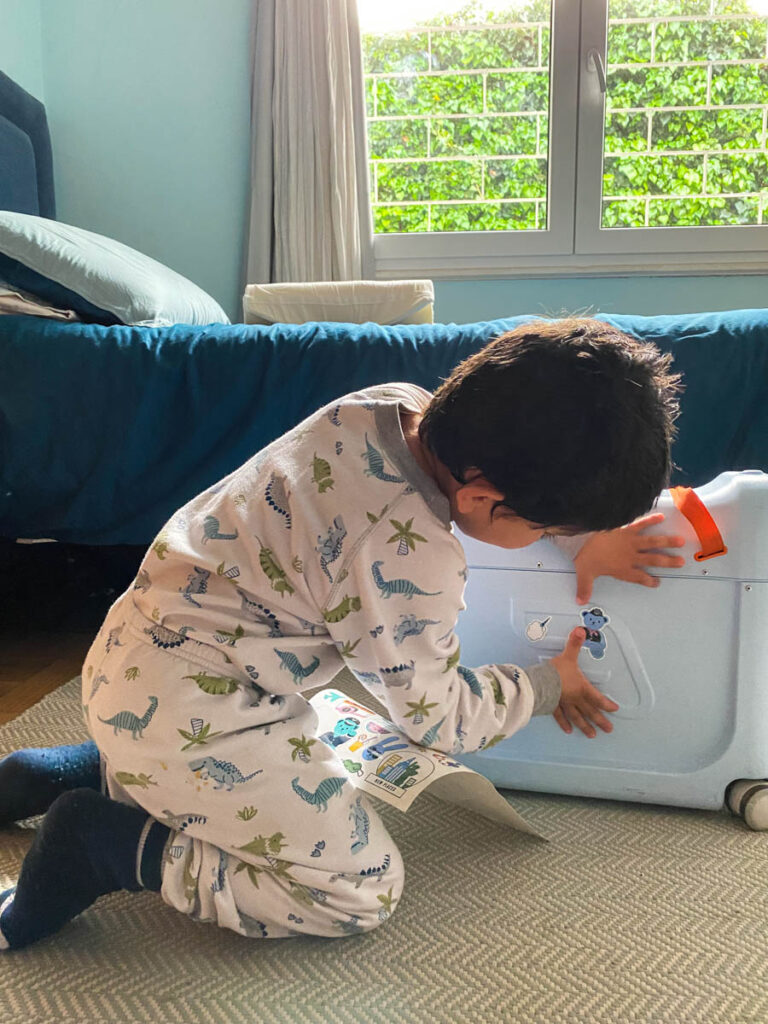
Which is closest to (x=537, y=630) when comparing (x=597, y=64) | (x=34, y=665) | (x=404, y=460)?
(x=404, y=460)

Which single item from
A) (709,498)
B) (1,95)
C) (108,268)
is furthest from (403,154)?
(709,498)

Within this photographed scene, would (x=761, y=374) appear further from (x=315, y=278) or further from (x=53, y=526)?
(x=315, y=278)

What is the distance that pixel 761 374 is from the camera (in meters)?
1.31

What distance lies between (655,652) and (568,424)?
39cm

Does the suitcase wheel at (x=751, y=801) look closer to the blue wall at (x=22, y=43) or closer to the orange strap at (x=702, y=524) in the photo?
the orange strap at (x=702, y=524)

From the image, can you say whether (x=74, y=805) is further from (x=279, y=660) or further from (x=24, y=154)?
(x=24, y=154)

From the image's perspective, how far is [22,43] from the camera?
2.79m

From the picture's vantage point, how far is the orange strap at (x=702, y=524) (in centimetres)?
92

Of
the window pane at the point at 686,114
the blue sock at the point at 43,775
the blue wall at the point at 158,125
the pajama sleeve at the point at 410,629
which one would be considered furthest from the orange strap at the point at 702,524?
the blue wall at the point at 158,125

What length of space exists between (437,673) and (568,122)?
2.45 meters

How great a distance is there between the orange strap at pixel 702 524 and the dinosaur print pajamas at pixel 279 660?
28cm

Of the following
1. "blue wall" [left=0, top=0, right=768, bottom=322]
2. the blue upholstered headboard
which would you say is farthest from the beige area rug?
"blue wall" [left=0, top=0, right=768, bottom=322]

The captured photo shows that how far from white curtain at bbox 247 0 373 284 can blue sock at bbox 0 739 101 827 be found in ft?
7.02

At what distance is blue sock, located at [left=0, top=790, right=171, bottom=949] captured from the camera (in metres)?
0.77
